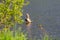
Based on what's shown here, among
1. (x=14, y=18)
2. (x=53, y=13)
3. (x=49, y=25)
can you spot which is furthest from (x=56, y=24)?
(x=14, y=18)

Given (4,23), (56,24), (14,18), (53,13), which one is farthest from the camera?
(53,13)

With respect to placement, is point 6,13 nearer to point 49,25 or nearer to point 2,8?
point 2,8

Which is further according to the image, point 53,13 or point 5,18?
point 53,13

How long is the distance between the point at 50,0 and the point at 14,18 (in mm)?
23482

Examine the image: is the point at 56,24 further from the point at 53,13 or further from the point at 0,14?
the point at 0,14

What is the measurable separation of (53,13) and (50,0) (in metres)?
9.13

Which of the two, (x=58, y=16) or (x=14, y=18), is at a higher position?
(x=14, y=18)

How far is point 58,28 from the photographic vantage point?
1625 centimetres

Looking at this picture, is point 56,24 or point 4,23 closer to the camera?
point 4,23

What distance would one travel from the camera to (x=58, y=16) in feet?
66.0

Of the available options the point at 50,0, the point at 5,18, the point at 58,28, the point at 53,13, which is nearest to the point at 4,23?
the point at 5,18

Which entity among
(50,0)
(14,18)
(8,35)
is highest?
(8,35)

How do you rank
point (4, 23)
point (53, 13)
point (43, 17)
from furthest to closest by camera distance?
point (53, 13) < point (43, 17) < point (4, 23)

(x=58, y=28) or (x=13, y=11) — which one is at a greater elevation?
(x=13, y=11)
